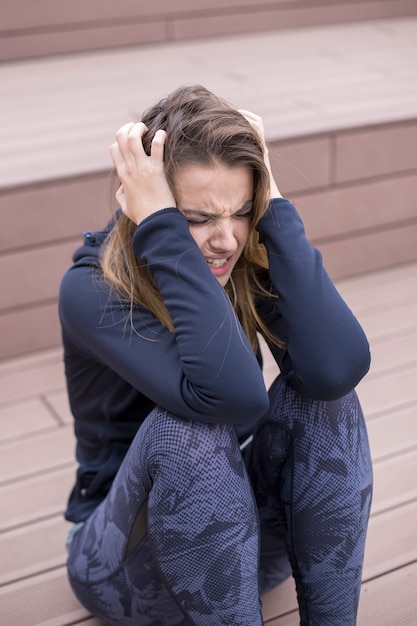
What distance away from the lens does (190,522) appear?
1085mm

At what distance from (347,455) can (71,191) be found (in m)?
1.32

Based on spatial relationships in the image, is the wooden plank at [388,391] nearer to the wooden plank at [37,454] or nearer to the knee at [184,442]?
the wooden plank at [37,454]

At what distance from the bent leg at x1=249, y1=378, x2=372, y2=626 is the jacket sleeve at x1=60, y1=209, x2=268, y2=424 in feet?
0.26

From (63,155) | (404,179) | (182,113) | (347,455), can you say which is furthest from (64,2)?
(347,455)

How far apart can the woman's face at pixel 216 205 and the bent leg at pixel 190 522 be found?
0.25m

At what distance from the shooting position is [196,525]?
1.08m

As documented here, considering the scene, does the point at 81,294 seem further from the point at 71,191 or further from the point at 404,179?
the point at 404,179

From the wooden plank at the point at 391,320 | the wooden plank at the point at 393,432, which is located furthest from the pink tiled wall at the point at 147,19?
the wooden plank at the point at 393,432

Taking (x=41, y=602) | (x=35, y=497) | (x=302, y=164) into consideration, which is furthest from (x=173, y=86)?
(x=41, y=602)

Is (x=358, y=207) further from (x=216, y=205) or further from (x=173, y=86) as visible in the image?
(x=216, y=205)

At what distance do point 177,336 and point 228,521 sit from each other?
0.24 metres

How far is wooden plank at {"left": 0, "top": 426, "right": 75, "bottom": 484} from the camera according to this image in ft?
6.02

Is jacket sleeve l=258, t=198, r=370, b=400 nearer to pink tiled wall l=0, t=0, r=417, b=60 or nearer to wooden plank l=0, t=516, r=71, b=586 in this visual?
wooden plank l=0, t=516, r=71, b=586

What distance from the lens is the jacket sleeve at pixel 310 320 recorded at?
46.5 inches
